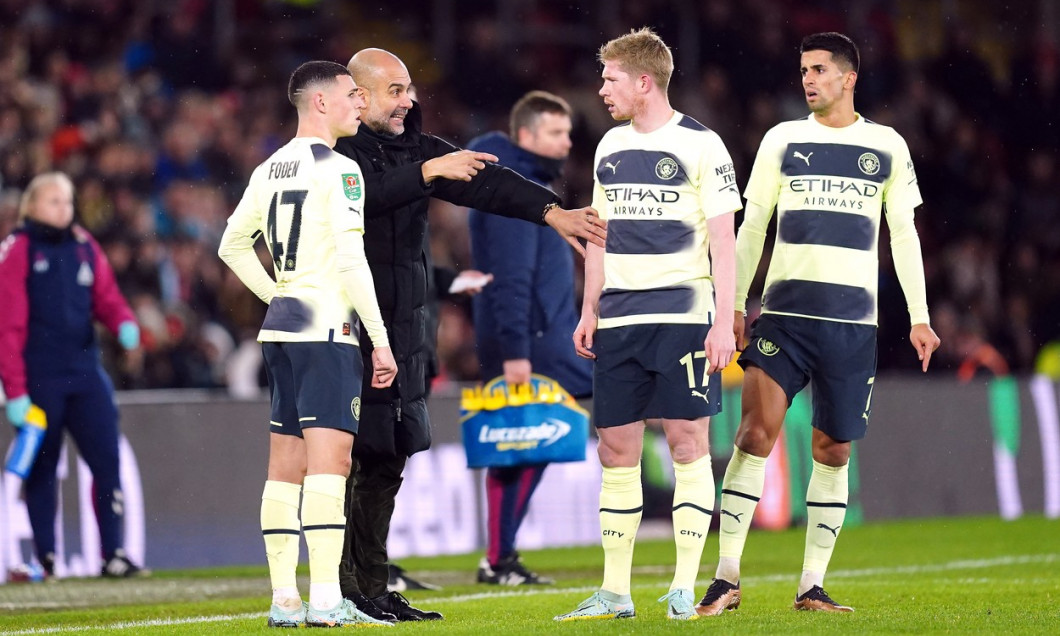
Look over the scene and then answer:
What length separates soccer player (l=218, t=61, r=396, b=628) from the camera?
6.07 metres

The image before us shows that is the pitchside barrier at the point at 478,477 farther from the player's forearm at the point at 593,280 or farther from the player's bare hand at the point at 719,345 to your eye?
the player's bare hand at the point at 719,345

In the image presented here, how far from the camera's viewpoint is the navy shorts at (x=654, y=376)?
247 inches

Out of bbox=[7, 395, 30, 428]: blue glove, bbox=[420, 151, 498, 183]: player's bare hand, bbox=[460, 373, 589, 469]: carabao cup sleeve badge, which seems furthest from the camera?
bbox=[7, 395, 30, 428]: blue glove

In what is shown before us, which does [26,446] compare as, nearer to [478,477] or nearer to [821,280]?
[478,477]

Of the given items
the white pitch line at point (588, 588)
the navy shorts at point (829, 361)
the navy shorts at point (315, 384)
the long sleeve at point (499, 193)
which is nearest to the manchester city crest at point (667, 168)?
the long sleeve at point (499, 193)

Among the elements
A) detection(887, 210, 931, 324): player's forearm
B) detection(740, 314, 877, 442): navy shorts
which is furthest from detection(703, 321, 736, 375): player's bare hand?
detection(887, 210, 931, 324): player's forearm

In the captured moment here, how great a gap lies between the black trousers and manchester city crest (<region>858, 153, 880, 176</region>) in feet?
7.34

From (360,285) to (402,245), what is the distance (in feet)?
2.42

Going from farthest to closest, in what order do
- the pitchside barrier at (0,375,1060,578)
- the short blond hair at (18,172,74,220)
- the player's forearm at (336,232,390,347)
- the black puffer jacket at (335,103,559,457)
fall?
the pitchside barrier at (0,375,1060,578), the short blond hair at (18,172,74,220), the black puffer jacket at (335,103,559,457), the player's forearm at (336,232,390,347)

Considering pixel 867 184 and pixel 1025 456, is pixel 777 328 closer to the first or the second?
pixel 867 184

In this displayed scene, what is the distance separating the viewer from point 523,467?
927 cm

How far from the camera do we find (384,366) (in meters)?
6.07

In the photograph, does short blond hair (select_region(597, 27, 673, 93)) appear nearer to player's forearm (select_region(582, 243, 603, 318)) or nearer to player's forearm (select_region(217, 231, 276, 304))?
player's forearm (select_region(582, 243, 603, 318))

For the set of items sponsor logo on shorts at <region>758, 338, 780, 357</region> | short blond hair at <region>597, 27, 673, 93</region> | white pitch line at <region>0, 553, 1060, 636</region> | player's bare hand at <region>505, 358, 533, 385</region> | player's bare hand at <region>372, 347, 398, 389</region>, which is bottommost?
white pitch line at <region>0, 553, 1060, 636</region>
